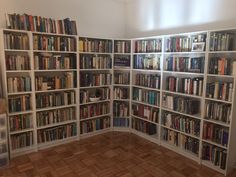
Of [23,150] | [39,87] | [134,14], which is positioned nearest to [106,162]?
[23,150]

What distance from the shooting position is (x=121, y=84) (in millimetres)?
3963

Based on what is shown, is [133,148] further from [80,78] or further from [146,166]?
[80,78]

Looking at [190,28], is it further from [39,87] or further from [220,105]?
[39,87]

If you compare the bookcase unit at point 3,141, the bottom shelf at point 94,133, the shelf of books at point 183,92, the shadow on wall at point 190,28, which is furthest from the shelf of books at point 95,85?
the bookcase unit at point 3,141

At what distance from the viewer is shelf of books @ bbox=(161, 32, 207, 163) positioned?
9.46 feet

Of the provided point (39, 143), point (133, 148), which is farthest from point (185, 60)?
point (39, 143)

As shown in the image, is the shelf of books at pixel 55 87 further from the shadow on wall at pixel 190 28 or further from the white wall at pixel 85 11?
→ the shadow on wall at pixel 190 28

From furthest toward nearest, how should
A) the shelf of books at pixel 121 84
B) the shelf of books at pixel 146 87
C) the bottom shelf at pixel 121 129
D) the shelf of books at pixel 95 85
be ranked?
the bottom shelf at pixel 121 129 < the shelf of books at pixel 121 84 < the shelf of books at pixel 95 85 < the shelf of books at pixel 146 87

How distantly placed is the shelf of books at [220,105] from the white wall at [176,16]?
1.02 feet

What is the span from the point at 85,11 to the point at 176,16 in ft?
5.50

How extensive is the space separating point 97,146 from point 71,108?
821mm

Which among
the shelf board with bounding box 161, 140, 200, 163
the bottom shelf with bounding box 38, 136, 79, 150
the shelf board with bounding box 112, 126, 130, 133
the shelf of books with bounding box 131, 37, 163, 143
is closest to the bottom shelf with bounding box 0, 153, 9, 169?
the bottom shelf with bounding box 38, 136, 79, 150

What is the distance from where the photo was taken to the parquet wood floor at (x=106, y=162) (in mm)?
2625

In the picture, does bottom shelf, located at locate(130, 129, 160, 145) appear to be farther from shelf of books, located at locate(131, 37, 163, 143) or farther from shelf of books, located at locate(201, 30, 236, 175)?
shelf of books, located at locate(201, 30, 236, 175)
